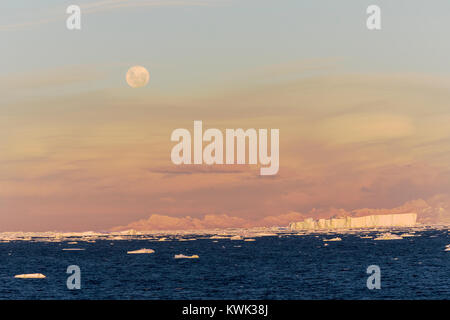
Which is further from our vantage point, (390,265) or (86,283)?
(390,265)

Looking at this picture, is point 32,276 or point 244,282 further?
point 32,276

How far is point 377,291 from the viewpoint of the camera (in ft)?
221

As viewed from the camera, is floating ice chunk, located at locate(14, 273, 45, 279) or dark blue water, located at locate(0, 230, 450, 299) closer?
dark blue water, located at locate(0, 230, 450, 299)

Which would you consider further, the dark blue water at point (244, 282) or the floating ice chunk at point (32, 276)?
the floating ice chunk at point (32, 276)

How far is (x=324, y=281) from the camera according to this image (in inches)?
3127
